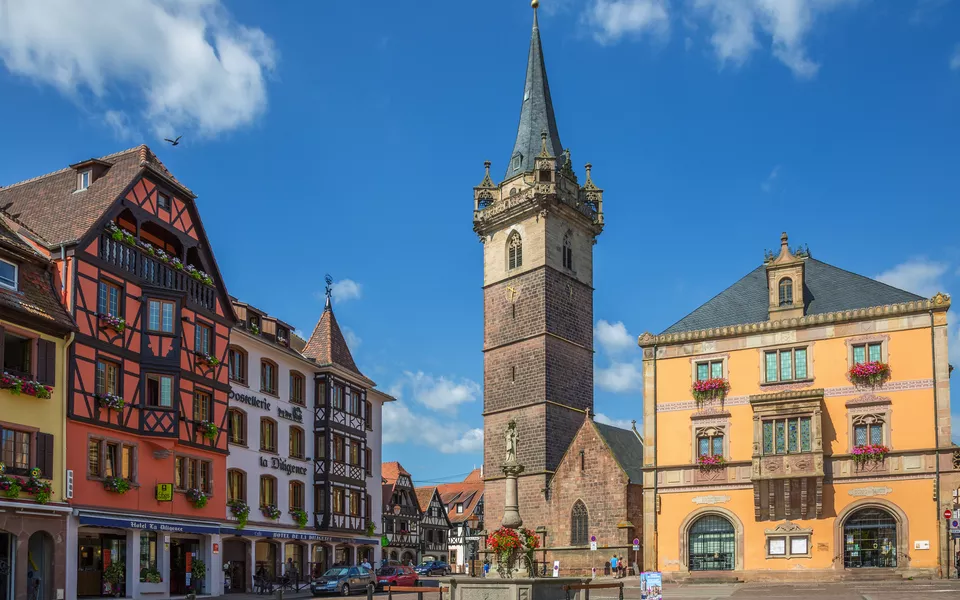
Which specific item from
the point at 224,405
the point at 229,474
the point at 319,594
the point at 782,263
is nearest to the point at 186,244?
the point at 224,405

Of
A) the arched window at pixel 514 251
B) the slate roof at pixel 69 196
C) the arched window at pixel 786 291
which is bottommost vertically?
the arched window at pixel 786 291

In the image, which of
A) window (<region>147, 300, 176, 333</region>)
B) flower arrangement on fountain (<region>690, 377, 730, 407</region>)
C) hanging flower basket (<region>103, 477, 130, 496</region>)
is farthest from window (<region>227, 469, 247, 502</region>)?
flower arrangement on fountain (<region>690, 377, 730, 407</region>)

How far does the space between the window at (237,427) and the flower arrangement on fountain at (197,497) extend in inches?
179

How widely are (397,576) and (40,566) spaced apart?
22.6m

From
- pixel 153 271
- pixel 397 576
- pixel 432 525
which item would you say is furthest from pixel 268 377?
pixel 432 525

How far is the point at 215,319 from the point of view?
41.9 metres

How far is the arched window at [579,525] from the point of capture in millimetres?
55781

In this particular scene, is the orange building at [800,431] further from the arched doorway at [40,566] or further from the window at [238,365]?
the arched doorway at [40,566]

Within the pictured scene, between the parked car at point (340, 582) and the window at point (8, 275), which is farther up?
the window at point (8, 275)

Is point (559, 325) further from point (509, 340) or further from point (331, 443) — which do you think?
point (331, 443)

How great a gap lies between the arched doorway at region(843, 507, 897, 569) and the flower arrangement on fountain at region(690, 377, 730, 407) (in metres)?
7.17

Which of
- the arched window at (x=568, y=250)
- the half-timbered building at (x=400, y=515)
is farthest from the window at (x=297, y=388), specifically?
the half-timbered building at (x=400, y=515)

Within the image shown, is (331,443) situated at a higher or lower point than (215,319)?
lower

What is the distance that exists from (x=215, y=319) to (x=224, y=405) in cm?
353
